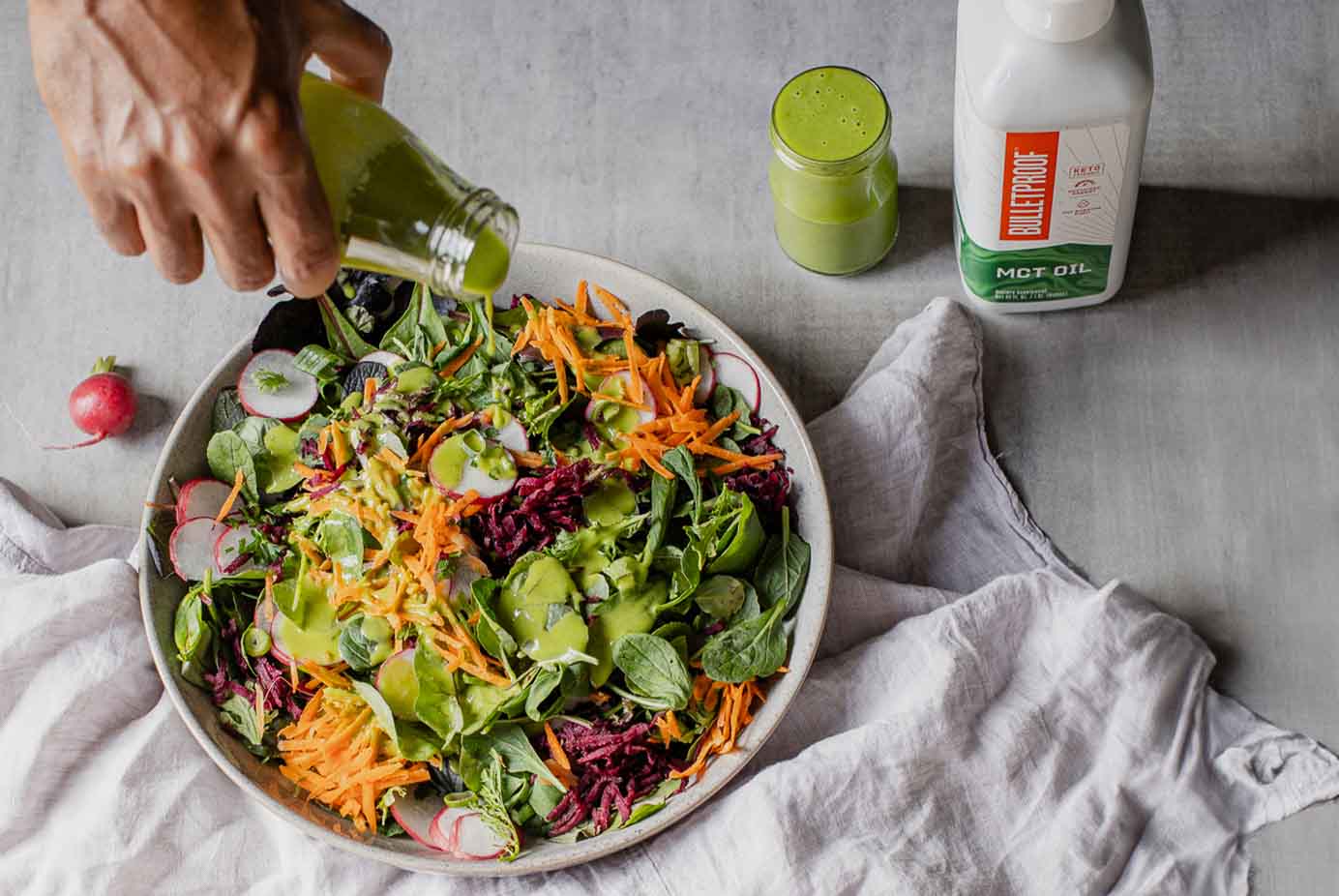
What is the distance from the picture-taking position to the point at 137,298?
2.05 m

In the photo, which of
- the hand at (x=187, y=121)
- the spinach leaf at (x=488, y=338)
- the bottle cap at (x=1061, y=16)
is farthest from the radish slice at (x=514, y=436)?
the bottle cap at (x=1061, y=16)

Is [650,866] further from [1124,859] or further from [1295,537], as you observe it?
[1295,537]

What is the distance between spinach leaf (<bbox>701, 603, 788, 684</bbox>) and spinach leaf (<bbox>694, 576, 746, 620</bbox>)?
31 mm

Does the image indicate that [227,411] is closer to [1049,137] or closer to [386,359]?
[386,359]

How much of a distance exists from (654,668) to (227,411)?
0.61 metres

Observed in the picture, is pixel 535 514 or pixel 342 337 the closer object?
pixel 535 514

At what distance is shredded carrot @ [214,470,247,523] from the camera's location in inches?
65.2

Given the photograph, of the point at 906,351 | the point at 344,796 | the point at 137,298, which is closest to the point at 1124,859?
the point at 906,351

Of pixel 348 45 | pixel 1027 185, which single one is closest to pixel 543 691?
pixel 348 45

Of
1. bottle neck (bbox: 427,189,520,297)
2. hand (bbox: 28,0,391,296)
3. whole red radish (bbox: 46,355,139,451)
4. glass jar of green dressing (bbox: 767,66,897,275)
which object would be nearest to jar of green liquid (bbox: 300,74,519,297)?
bottle neck (bbox: 427,189,520,297)

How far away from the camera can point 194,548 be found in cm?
165

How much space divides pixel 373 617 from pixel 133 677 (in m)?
0.37

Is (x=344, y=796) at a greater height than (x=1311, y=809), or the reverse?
(x=344, y=796)

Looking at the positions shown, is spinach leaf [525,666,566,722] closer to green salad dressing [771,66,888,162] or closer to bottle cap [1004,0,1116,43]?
green salad dressing [771,66,888,162]
